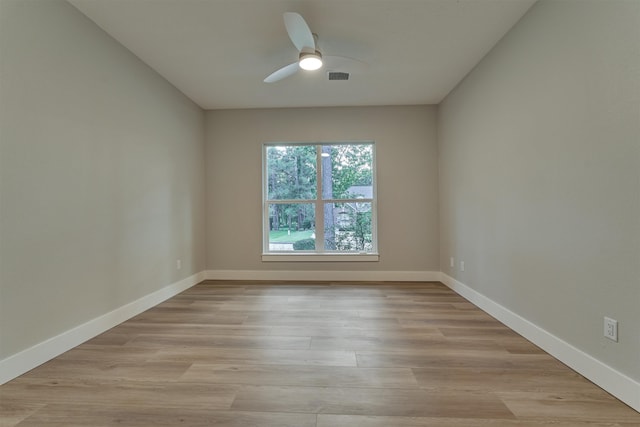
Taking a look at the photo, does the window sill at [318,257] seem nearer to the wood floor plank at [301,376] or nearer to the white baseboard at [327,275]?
the white baseboard at [327,275]

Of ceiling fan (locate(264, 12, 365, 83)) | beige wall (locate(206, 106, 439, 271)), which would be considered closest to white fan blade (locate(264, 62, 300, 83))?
ceiling fan (locate(264, 12, 365, 83))

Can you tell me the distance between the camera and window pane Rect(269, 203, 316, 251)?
14.4 feet

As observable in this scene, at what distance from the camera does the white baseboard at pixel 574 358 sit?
1.45 m

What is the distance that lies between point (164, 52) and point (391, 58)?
7.20 feet

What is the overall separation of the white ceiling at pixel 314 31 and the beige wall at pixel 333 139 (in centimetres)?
62

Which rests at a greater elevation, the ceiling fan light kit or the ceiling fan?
the ceiling fan

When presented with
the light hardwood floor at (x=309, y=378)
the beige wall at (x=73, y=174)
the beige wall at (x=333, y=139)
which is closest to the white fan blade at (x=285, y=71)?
the beige wall at (x=73, y=174)

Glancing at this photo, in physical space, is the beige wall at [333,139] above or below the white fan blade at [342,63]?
below

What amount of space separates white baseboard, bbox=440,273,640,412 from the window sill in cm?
166

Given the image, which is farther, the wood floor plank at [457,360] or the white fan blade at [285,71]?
the white fan blade at [285,71]

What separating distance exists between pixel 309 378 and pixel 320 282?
7.92 feet

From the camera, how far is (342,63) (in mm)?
2670

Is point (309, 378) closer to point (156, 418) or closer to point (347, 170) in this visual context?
point (156, 418)

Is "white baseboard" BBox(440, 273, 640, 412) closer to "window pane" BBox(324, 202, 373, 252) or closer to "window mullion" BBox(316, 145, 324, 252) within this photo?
"window pane" BBox(324, 202, 373, 252)
